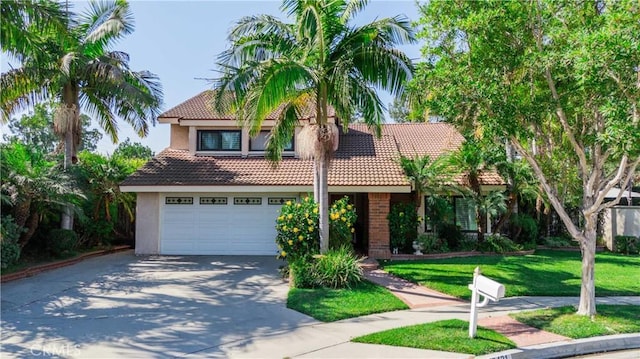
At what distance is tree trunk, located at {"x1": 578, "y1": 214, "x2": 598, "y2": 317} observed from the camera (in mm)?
7418

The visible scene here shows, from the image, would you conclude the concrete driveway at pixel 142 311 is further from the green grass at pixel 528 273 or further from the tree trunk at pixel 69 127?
the green grass at pixel 528 273

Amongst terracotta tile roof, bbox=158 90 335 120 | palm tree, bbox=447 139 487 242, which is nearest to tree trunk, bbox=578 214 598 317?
palm tree, bbox=447 139 487 242

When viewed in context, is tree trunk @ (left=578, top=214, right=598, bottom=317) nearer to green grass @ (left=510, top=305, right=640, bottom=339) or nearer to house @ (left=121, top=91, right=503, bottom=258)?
green grass @ (left=510, top=305, right=640, bottom=339)

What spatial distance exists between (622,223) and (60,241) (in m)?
21.4

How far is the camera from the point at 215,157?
17.0 meters

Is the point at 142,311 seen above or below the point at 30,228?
below

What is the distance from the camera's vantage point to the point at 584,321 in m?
7.15

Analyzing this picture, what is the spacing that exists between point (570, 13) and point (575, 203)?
10.9 meters

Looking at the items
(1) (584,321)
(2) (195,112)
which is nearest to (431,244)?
(1) (584,321)

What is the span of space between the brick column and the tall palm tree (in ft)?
11.4

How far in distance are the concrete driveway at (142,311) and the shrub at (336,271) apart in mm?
964

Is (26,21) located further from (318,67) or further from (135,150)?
(135,150)

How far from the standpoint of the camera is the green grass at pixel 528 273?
9.48 meters

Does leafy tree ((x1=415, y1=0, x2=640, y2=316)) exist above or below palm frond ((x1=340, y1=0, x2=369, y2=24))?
below
